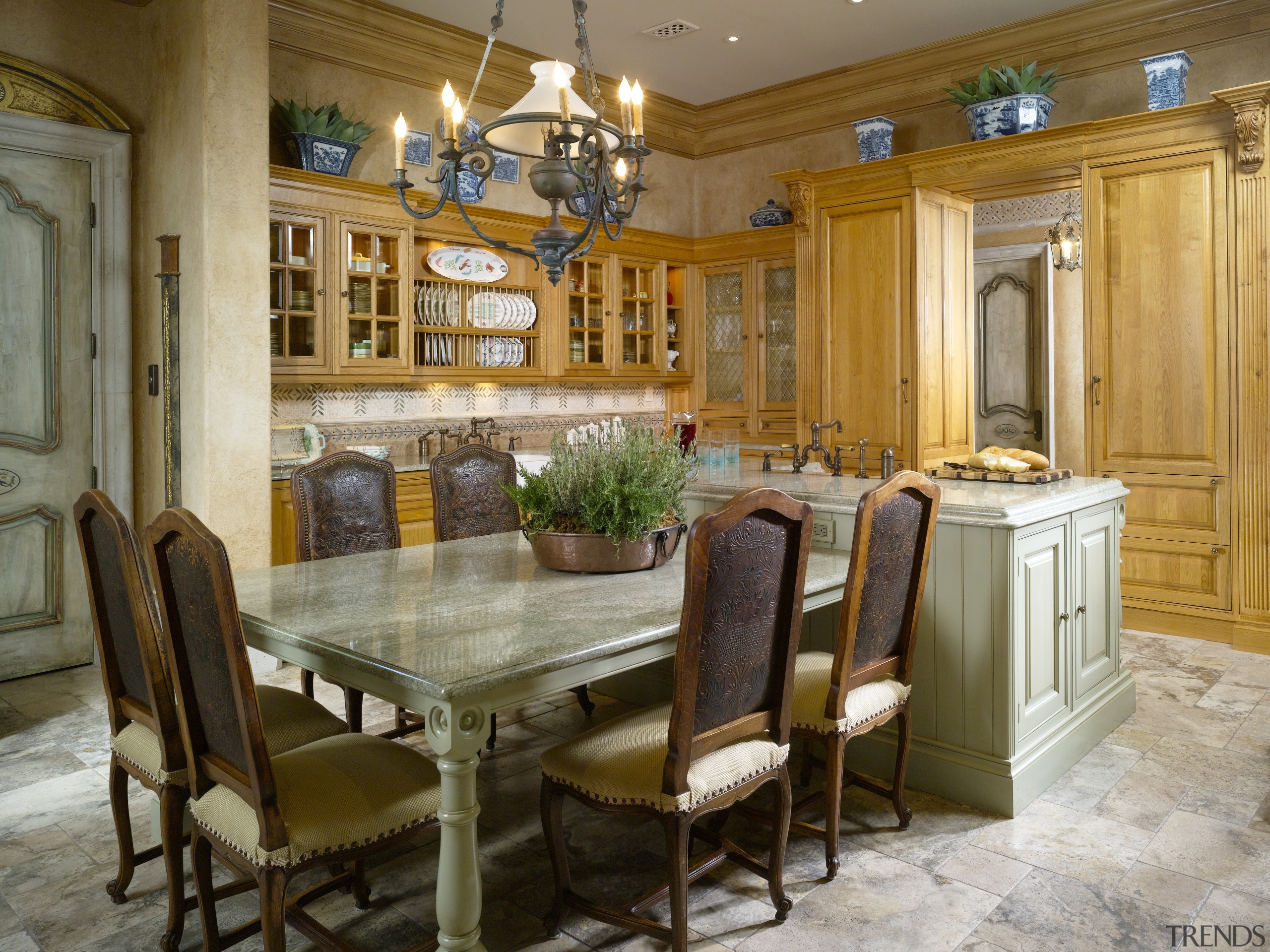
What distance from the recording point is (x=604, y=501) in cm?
242

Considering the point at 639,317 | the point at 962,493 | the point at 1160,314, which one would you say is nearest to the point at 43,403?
the point at 639,317

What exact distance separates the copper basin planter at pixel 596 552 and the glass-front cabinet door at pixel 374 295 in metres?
2.71

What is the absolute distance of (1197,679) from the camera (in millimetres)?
3938

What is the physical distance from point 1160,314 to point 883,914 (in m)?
3.68

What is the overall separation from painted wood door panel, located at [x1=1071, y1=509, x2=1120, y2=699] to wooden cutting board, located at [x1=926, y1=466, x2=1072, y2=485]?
0.57 feet

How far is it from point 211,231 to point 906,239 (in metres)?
3.67

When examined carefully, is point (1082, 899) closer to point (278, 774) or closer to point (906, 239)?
point (278, 774)

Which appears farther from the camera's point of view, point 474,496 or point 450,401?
point 450,401

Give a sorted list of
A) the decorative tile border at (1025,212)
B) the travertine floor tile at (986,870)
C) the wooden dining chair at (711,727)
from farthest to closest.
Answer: the decorative tile border at (1025,212) < the travertine floor tile at (986,870) < the wooden dining chair at (711,727)

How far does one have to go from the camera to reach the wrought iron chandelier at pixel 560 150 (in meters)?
2.34

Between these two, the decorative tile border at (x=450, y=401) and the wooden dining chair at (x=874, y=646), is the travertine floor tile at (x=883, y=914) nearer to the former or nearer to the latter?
the wooden dining chair at (x=874, y=646)

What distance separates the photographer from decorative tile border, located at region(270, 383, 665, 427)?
505cm

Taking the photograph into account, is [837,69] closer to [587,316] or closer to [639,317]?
[639,317]

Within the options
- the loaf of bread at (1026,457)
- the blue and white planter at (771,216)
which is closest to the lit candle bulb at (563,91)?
the loaf of bread at (1026,457)
